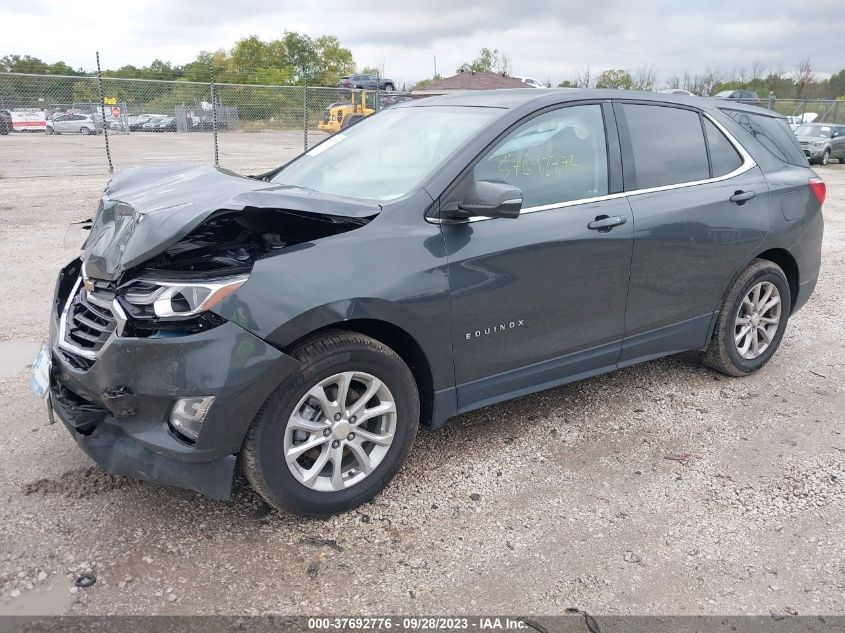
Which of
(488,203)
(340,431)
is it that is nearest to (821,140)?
(488,203)

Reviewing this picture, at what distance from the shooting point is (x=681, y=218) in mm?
3854

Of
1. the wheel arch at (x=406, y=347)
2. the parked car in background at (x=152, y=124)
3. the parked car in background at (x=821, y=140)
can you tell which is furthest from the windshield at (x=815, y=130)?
the wheel arch at (x=406, y=347)

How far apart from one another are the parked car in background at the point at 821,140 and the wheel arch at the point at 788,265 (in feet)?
67.7

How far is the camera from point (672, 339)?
409 centimetres

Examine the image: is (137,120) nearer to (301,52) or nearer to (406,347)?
(406,347)

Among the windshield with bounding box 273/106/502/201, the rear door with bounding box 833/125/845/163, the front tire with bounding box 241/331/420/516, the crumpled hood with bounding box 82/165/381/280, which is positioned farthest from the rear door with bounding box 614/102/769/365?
the rear door with bounding box 833/125/845/163

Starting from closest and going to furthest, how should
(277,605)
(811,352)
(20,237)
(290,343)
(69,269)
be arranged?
(277,605) → (290,343) → (69,269) → (811,352) → (20,237)

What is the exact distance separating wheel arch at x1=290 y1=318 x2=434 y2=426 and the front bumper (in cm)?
36

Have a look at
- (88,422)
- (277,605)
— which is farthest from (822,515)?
(88,422)

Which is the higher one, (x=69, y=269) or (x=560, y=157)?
(x=560, y=157)

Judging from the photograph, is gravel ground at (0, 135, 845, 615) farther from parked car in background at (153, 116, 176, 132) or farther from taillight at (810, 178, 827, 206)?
parked car in background at (153, 116, 176, 132)

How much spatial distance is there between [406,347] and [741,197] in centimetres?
243

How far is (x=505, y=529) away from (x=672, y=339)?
1.81 meters

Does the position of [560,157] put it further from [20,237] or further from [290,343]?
[20,237]
